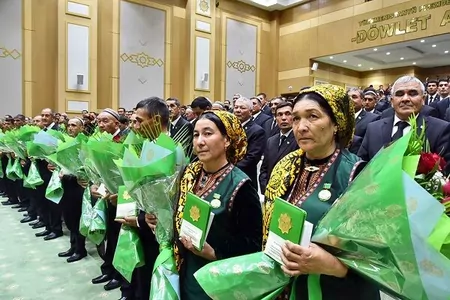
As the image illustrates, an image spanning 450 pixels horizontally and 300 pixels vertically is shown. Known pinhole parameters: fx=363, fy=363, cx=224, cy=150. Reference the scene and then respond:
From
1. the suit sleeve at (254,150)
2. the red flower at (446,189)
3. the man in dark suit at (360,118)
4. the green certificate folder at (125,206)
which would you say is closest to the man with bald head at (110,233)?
the green certificate folder at (125,206)

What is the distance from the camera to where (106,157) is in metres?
1.76

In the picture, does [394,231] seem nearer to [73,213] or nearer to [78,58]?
[73,213]

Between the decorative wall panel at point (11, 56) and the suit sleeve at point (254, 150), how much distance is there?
6.87 metres

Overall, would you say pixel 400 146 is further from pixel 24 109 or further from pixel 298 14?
pixel 298 14

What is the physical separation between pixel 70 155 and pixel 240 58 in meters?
9.46

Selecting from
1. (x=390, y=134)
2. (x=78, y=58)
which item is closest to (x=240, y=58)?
(x=78, y=58)

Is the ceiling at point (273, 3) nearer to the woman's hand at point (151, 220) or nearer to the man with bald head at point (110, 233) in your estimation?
the man with bald head at point (110, 233)

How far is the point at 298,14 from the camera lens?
1149 centimetres

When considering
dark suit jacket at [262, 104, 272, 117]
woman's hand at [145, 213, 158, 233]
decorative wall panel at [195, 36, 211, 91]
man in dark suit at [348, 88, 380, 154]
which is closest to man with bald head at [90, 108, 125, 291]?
woman's hand at [145, 213, 158, 233]

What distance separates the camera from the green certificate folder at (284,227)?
0.80 m

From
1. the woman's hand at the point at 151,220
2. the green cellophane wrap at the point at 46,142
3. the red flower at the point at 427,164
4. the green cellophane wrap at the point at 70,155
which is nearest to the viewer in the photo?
the red flower at the point at 427,164

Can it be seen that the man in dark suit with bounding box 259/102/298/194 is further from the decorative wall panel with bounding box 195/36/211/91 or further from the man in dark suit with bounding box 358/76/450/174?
the decorative wall panel with bounding box 195/36/211/91

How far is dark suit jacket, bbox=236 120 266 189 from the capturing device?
301cm

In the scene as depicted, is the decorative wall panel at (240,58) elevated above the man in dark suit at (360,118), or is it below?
above
